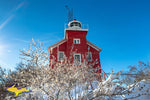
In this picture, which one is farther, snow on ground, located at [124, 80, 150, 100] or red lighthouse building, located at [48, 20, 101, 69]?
red lighthouse building, located at [48, 20, 101, 69]

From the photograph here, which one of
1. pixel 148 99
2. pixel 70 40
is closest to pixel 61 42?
pixel 70 40

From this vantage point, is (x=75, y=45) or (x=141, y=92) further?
(x=75, y=45)

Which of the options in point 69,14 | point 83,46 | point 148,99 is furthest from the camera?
point 69,14

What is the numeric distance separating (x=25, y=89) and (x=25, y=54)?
9.57ft

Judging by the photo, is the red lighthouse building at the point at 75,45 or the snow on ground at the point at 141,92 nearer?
the snow on ground at the point at 141,92

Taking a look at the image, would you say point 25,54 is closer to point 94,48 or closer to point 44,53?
point 44,53

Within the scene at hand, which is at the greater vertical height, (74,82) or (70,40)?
(70,40)

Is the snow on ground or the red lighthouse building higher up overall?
the red lighthouse building

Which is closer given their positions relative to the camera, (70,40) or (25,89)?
(25,89)

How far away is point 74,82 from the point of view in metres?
5.03

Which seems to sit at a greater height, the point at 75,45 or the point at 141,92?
the point at 75,45

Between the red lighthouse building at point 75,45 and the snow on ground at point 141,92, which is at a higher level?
the red lighthouse building at point 75,45

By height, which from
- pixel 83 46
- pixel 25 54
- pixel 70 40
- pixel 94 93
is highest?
pixel 70 40

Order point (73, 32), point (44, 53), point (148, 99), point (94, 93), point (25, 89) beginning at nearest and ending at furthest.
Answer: point (94, 93) → point (25, 89) → point (148, 99) → point (44, 53) → point (73, 32)
